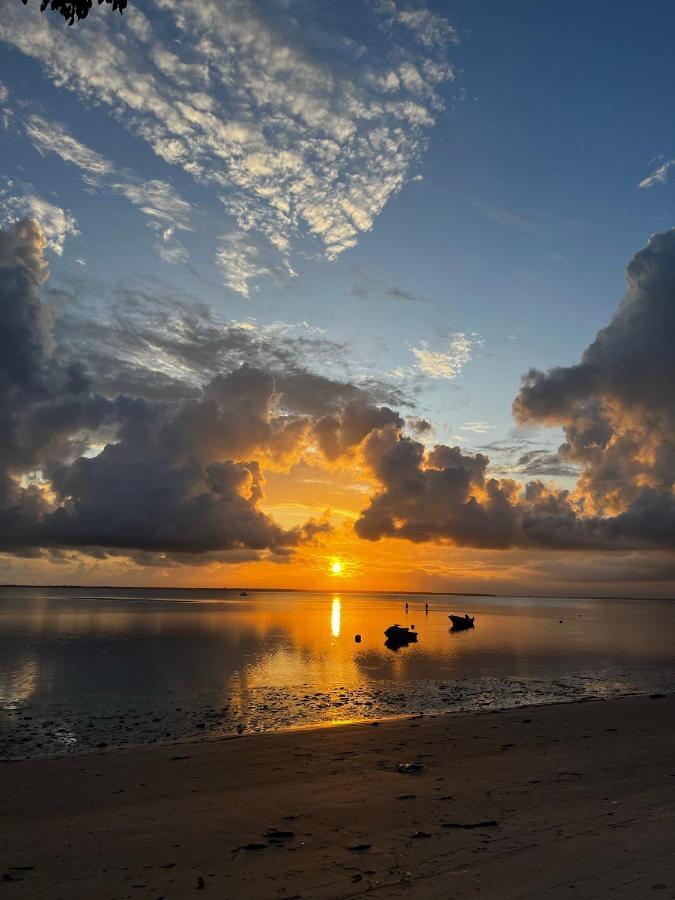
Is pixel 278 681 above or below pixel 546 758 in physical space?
below

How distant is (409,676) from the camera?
1948 inches

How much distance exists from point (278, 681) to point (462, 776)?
30277 millimetres

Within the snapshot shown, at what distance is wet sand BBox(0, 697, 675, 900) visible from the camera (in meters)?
9.69

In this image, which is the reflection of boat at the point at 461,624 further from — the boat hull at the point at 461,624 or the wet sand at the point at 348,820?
the wet sand at the point at 348,820

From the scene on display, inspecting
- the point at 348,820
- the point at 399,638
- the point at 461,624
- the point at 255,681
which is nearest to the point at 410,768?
the point at 348,820

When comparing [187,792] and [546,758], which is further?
[546,758]

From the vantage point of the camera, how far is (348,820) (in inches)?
512

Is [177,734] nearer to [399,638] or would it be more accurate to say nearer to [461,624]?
[399,638]

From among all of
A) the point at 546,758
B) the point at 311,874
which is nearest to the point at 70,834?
the point at 311,874

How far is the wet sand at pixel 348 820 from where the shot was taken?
969cm

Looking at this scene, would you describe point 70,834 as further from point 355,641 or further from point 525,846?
point 355,641

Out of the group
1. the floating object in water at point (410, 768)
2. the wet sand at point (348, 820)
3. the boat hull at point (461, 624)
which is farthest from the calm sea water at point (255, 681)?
the boat hull at point (461, 624)

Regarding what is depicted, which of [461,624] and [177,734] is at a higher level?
[177,734]

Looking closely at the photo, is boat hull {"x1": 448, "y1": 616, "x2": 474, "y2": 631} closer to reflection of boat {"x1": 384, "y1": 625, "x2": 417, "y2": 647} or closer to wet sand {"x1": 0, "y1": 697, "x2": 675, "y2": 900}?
reflection of boat {"x1": 384, "y1": 625, "x2": 417, "y2": 647}
